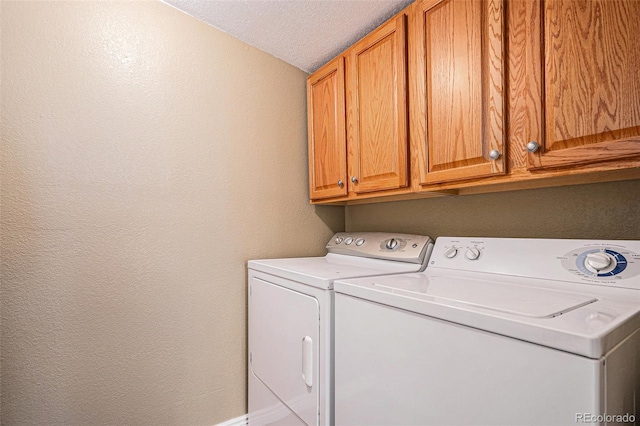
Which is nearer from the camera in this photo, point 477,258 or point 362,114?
point 477,258

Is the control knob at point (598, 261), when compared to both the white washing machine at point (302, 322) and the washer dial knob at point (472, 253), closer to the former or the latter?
the washer dial knob at point (472, 253)

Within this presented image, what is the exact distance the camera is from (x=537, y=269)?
3.75 feet

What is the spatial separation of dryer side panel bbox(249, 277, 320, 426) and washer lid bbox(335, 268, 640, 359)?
20cm

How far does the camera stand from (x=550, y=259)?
113 centimetres

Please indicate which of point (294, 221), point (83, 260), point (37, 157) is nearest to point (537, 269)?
point (294, 221)

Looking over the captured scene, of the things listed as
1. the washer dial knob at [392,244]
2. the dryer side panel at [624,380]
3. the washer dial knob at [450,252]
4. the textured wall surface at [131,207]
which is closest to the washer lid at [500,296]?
the dryer side panel at [624,380]

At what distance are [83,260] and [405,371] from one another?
1388mm

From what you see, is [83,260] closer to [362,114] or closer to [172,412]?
[172,412]

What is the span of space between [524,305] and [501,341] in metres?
0.15

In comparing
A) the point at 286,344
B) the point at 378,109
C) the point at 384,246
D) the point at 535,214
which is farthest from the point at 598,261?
the point at 286,344

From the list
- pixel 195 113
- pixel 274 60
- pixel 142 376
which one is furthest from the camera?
pixel 274 60

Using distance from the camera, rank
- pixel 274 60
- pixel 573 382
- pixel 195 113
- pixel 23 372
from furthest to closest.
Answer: pixel 274 60
pixel 195 113
pixel 23 372
pixel 573 382

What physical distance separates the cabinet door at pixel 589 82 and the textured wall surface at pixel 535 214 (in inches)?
13.8

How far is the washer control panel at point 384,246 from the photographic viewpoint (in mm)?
1541
